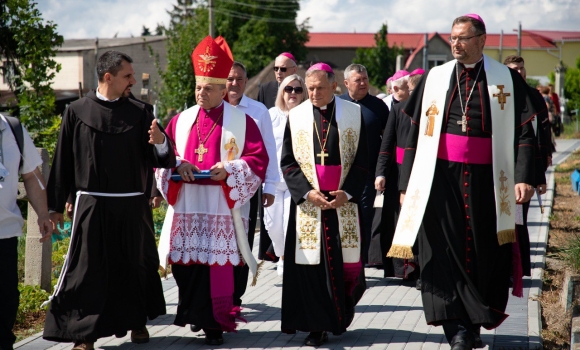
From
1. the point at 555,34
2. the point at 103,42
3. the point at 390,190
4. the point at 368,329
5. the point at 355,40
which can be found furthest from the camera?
the point at 355,40

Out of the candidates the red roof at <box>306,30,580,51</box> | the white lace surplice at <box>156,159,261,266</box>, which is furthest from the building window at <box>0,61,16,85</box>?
the red roof at <box>306,30,580,51</box>

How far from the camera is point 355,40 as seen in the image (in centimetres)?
9569

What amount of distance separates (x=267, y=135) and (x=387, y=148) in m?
Result: 1.67

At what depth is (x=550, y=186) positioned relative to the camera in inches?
687

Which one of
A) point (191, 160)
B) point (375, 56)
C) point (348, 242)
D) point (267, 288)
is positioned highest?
point (375, 56)

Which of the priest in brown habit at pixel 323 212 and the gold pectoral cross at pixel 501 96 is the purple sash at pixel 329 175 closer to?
the priest in brown habit at pixel 323 212

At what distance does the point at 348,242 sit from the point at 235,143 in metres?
1.14

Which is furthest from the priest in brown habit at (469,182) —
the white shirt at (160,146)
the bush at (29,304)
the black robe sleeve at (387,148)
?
the bush at (29,304)

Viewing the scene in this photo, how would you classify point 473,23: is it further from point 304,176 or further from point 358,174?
point 304,176

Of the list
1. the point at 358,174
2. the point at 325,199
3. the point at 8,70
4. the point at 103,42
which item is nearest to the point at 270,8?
the point at 103,42

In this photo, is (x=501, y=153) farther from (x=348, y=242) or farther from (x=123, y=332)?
(x=123, y=332)

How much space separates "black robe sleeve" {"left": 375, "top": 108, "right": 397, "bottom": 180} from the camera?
841cm

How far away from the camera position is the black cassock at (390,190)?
844cm

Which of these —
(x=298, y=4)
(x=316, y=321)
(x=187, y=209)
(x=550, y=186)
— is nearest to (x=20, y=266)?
(x=187, y=209)
